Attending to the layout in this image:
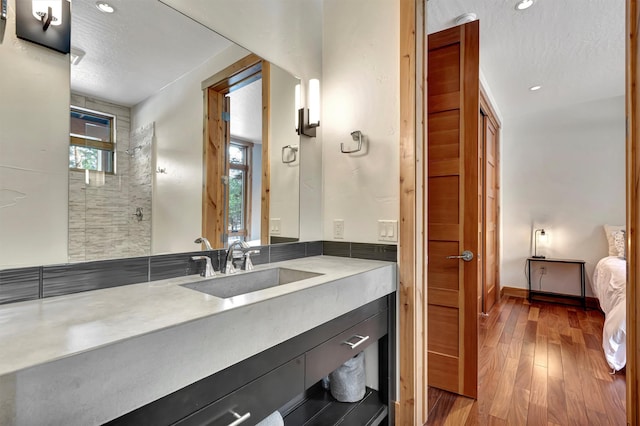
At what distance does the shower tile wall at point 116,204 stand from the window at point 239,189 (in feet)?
1.42

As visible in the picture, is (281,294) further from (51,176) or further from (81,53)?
(81,53)

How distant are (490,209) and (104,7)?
4246 millimetres

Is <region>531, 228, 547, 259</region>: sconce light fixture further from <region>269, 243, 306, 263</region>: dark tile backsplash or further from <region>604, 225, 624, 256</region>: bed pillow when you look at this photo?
<region>269, 243, 306, 263</region>: dark tile backsplash

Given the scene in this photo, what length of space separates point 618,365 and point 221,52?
135 inches

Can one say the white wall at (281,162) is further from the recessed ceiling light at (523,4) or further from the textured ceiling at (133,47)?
the recessed ceiling light at (523,4)

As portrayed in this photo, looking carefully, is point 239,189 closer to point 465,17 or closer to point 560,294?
point 465,17

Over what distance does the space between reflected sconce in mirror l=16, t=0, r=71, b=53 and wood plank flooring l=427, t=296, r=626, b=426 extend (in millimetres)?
2457

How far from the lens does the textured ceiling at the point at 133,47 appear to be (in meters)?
1.11

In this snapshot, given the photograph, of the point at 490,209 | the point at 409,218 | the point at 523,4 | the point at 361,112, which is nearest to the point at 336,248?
the point at 409,218

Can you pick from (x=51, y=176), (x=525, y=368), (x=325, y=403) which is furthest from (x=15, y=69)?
(x=525, y=368)

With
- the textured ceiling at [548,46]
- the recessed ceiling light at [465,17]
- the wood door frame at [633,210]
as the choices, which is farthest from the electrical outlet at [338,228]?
the recessed ceiling light at [465,17]

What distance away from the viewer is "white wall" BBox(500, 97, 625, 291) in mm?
4047

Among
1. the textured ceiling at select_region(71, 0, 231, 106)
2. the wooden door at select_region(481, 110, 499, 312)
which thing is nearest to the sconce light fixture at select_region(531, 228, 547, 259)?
the wooden door at select_region(481, 110, 499, 312)

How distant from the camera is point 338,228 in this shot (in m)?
1.96
